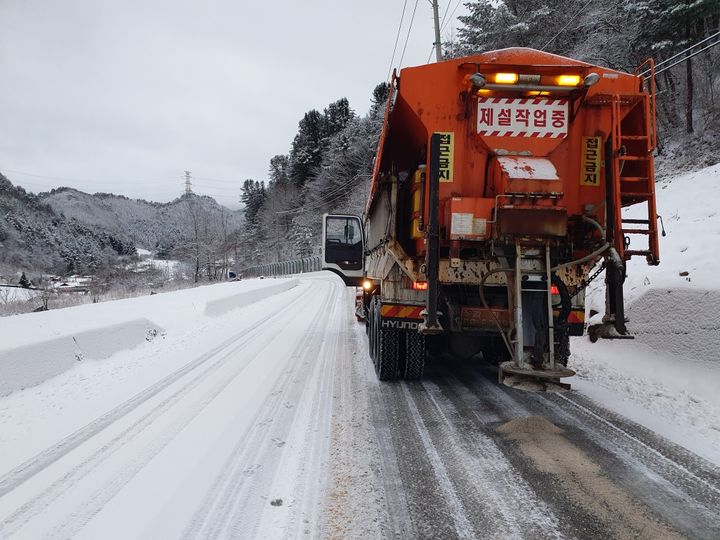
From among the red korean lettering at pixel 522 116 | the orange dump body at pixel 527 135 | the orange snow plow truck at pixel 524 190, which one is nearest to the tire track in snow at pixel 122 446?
the orange snow plow truck at pixel 524 190

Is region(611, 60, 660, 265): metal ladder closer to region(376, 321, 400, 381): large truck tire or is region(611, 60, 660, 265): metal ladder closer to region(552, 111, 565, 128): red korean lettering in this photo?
region(552, 111, 565, 128): red korean lettering

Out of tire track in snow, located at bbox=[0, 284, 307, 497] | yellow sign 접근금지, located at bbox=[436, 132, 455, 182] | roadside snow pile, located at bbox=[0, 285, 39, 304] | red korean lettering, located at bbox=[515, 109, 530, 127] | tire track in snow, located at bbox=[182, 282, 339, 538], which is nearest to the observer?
tire track in snow, located at bbox=[182, 282, 339, 538]

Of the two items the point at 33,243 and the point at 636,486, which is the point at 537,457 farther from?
the point at 33,243

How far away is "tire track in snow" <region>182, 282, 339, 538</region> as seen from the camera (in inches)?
88.1

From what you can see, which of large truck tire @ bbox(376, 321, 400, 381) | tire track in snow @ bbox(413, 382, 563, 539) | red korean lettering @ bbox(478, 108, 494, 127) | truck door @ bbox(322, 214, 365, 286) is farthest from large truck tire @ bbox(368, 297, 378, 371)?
red korean lettering @ bbox(478, 108, 494, 127)

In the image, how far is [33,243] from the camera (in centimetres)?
5497

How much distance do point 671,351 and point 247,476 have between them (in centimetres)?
526

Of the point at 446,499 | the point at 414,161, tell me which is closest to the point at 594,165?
the point at 414,161

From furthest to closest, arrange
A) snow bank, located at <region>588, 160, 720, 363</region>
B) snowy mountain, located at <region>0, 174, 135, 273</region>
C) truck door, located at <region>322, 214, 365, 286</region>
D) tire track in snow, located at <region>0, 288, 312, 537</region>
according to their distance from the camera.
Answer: snowy mountain, located at <region>0, 174, 135, 273</region>
truck door, located at <region>322, 214, 365, 286</region>
snow bank, located at <region>588, 160, 720, 363</region>
tire track in snow, located at <region>0, 288, 312, 537</region>

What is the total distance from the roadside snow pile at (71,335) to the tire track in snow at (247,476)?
110 inches

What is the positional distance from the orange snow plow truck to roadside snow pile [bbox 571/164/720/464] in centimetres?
90

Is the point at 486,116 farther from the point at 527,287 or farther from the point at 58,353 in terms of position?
the point at 58,353

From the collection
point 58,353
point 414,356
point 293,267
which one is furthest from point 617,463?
point 293,267

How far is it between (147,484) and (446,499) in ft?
6.36
